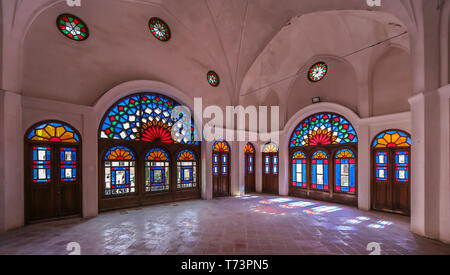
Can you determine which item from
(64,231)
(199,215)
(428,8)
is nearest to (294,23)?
(428,8)

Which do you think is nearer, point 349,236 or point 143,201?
point 349,236

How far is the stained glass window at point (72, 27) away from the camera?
566 centimetres

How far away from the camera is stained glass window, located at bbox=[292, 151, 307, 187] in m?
9.23

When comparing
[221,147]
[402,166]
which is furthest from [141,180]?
[402,166]

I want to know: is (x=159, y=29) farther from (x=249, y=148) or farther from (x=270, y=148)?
(x=270, y=148)

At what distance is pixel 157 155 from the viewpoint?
306 inches

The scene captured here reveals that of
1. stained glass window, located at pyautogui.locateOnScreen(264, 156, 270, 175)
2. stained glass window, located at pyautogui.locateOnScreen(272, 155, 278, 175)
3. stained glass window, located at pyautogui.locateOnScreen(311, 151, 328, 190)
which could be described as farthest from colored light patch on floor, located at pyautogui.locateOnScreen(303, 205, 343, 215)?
stained glass window, located at pyautogui.locateOnScreen(264, 156, 270, 175)

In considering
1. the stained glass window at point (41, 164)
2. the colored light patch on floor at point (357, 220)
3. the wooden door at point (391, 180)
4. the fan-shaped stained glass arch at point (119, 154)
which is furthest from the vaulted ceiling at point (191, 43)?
the colored light patch on floor at point (357, 220)

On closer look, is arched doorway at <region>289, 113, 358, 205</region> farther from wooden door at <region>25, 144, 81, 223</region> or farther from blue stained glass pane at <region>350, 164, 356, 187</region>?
wooden door at <region>25, 144, 81, 223</region>

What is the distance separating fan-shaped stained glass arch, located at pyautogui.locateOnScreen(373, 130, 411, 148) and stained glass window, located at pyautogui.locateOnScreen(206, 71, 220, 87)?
22.8 ft

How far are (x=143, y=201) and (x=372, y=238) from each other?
713 cm

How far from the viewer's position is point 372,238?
442 centimetres

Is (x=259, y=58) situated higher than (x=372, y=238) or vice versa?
(x=259, y=58)

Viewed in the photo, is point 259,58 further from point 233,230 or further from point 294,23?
point 233,230
